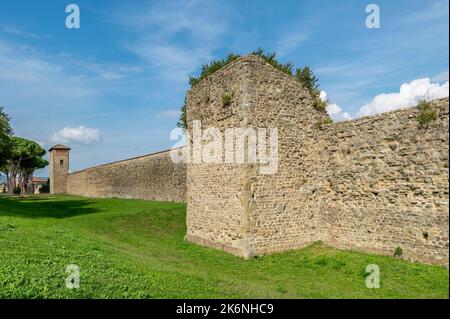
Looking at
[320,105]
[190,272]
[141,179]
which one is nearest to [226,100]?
[320,105]

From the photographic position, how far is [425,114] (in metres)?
9.58

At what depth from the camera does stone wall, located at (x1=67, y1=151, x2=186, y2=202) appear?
27.2 meters

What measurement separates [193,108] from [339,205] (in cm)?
629

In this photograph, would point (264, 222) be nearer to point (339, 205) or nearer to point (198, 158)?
point (339, 205)

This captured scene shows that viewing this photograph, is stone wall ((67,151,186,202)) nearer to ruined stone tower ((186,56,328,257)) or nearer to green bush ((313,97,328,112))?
ruined stone tower ((186,56,328,257))

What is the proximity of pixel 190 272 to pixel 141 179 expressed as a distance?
77.5 ft

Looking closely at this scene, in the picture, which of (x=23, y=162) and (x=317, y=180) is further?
(x=23, y=162)

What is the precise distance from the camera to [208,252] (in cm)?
1272

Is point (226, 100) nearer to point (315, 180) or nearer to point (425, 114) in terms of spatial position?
point (315, 180)

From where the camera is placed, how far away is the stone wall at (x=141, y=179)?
89.4 ft

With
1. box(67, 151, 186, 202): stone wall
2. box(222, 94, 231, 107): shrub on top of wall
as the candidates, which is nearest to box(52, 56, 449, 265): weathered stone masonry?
box(222, 94, 231, 107): shrub on top of wall

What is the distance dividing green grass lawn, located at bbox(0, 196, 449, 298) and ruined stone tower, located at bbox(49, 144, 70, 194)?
51.3 m
